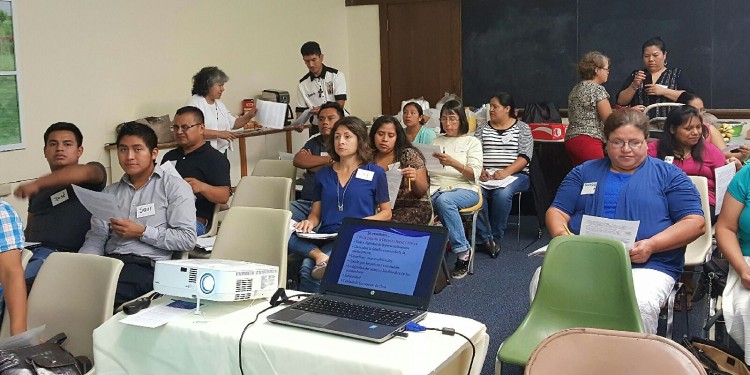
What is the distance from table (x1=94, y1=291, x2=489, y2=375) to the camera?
1.97m

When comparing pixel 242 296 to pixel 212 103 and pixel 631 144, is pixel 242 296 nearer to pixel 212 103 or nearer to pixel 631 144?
pixel 631 144

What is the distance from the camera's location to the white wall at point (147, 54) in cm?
599

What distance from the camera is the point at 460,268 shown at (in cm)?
527

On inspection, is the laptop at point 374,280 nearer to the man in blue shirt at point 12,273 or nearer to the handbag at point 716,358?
the handbag at point 716,358

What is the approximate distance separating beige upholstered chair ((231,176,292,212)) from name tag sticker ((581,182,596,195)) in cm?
173

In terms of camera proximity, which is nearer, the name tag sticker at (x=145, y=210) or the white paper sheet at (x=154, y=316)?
the white paper sheet at (x=154, y=316)

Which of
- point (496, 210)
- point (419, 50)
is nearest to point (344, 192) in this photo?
point (496, 210)

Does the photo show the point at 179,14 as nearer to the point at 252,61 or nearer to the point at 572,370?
the point at 252,61

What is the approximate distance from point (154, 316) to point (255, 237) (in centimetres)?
101

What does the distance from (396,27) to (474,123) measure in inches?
106

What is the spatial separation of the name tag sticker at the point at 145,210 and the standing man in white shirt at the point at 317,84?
12.6ft

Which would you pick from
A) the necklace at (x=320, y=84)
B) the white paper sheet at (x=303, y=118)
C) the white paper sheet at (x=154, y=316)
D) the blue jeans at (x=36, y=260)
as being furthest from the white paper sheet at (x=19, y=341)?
the necklace at (x=320, y=84)

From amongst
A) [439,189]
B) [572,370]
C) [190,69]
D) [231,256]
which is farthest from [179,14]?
[572,370]

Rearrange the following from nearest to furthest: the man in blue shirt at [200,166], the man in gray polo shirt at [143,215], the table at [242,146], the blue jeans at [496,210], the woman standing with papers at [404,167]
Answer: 1. the man in gray polo shirt at [143,215]
2. the man in blue shirt at [200,166]
3. the woman standing with papers at [404,167]
4. the blue jeans at [496,210]
5. the table at [242,146]
